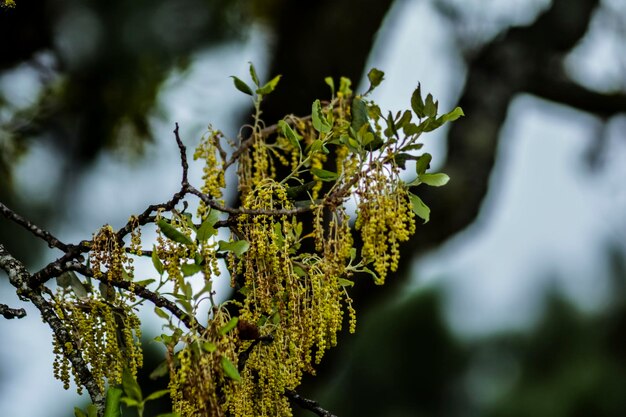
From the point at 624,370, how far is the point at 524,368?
961 millimetres

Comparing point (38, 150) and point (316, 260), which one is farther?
point (38, 150)

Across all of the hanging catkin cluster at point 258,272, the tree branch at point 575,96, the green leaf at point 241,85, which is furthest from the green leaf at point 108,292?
the tree branch at point 575,96

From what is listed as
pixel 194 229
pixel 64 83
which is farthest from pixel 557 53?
pixel 194 229

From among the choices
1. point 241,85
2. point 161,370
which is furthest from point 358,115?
point 161,370

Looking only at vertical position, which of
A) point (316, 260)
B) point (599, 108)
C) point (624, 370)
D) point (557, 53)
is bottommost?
point (316, 260)

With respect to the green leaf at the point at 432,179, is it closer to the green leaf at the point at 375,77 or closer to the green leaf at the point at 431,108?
the green leaf at the point at 431,108

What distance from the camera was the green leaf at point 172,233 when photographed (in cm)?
121

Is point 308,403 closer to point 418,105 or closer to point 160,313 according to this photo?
point 160,313

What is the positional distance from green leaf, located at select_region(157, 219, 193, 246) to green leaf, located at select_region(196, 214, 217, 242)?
15 millimetres

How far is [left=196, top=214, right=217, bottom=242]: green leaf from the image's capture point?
1222mm

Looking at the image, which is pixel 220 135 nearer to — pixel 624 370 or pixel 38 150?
pixel 38 150

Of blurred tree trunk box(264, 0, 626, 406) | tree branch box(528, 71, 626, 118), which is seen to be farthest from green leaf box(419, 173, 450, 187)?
tree branch box(528, 71, 626, 118)

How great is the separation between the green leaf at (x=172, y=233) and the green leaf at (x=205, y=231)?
2 cm

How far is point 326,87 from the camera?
8.59ft
